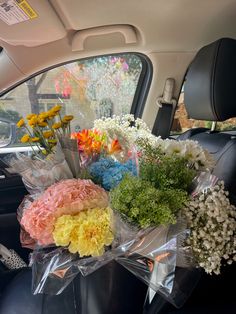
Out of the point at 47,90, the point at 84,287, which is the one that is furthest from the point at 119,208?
the point at 47,90

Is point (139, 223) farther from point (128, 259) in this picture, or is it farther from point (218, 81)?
point (218, 81)

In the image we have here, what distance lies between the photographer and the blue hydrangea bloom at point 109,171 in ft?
2.86

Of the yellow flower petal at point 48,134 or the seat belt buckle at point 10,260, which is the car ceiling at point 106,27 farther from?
the seat belt buckle at point 10,260

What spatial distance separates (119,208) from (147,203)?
7 centimetres

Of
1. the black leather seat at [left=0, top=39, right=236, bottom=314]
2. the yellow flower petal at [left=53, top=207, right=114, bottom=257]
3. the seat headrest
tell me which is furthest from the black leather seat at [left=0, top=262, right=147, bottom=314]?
the seat headrest

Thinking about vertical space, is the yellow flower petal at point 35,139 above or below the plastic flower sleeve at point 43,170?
above

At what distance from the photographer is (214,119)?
1.38 m

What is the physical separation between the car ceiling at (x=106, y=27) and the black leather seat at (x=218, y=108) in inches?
12.6

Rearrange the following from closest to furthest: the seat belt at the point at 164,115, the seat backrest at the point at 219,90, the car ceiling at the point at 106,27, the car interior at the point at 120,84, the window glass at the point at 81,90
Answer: the car interior at the point at 120,84
the seat backrest at the point at 219,90
the car ceiling at the point at 106,27
the window glass at the point at 81,90
the seat belt at the point at 164,115

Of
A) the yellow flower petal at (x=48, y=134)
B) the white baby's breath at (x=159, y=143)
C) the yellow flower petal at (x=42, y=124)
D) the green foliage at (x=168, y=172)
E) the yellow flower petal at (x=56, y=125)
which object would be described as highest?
the yellow flower petal at (x=42, y=124)

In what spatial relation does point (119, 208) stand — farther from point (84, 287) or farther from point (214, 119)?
point (214, 119)

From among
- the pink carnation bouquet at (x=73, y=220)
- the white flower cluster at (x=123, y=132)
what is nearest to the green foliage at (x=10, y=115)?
the white flower cluster at (x=123, y=132)

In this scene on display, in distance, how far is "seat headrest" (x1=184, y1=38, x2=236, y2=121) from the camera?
51.9 inches

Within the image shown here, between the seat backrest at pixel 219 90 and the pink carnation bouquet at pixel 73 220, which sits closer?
the pink carnation bouquet at pixel 73 220
